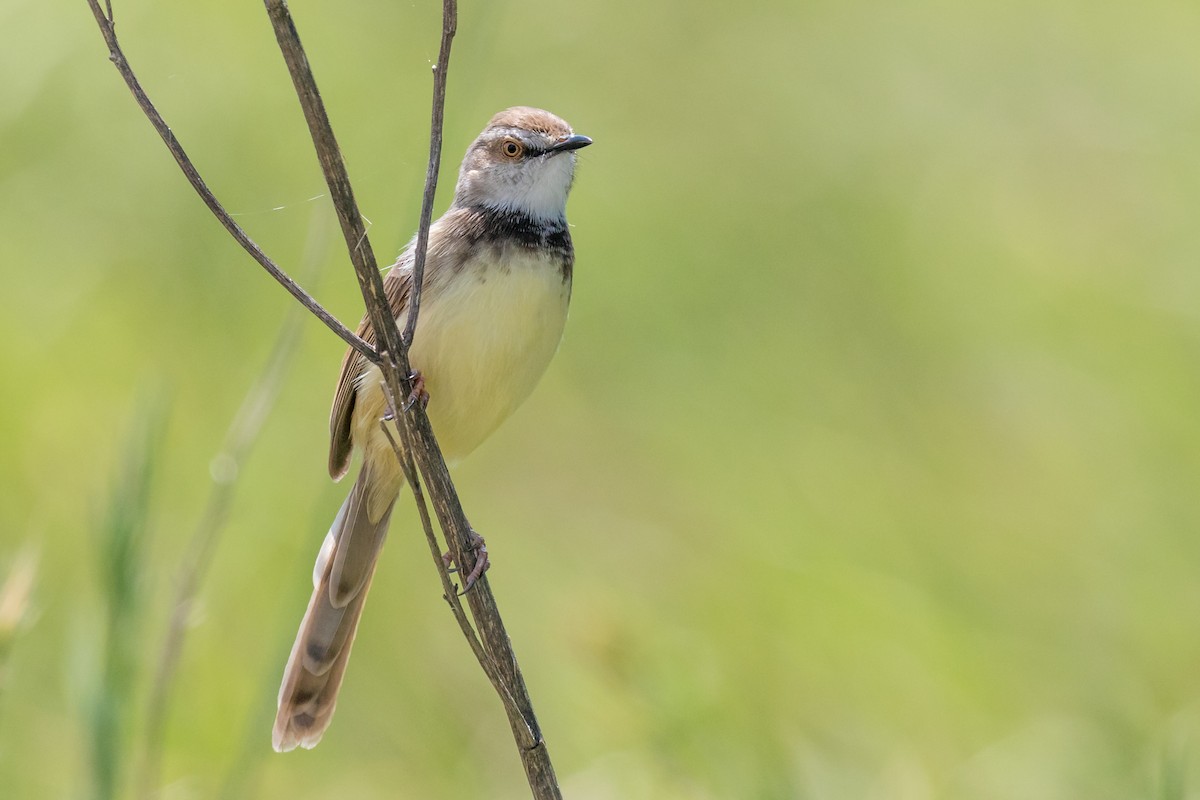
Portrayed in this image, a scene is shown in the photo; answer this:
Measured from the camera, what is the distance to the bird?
3414 mm

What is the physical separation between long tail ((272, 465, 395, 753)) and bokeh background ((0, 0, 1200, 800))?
652 millimetres

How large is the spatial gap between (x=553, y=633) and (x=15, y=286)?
9.26 ft

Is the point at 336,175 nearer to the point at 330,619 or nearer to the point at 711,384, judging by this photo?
the point at 330,619

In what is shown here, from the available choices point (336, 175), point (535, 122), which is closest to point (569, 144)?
point (535, 122)

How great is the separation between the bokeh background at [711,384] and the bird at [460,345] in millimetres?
690

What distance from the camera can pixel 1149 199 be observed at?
5957 mm

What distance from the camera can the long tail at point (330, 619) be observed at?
11.4ft

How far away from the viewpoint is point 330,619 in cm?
370

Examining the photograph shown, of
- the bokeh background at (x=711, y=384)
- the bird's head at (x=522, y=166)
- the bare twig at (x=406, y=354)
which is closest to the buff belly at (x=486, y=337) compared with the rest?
the bird's head at (x=522, y=166)

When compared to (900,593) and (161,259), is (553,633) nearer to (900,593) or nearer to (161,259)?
(900,593)

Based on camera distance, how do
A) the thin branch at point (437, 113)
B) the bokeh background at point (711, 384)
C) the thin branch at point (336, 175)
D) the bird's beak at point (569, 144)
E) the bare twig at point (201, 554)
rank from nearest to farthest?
1. the thin branch at point (336, 175)
2. the thin branch at point (437, 113)
3. the bare twig at point (201, 554)
4. the bird's beak at point (569, 144)
5. the bokeh background at point (711, 384)

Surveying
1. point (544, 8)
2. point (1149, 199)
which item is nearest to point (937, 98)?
point (1149, 199)

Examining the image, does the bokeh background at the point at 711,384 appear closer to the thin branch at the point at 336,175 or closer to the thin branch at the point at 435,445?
the thin branch at the point at 435,445

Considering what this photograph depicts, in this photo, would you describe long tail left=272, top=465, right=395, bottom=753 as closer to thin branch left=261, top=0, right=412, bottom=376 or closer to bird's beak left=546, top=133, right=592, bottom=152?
bird's beak left=546, top=133, right=592, bottom=152
